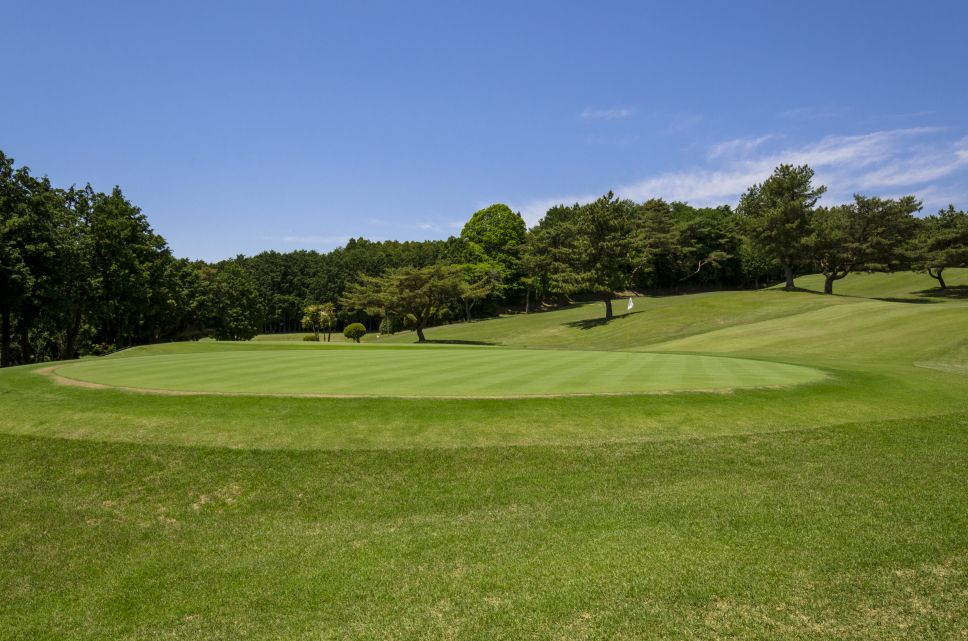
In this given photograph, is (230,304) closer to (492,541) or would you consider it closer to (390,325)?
(390,325)

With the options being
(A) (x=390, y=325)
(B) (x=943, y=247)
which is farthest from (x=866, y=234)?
(A) (x=390, y=325)

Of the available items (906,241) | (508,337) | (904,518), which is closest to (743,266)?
(906,241)

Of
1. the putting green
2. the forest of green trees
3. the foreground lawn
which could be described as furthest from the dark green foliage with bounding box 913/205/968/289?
the foreground lawn

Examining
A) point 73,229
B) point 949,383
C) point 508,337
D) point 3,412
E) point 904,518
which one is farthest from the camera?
point 508,337

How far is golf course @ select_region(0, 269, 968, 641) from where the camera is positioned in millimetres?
5617

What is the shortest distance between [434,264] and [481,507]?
61188 mm

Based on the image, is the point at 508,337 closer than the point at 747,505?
No

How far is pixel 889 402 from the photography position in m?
14.3

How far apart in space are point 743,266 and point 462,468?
343ft

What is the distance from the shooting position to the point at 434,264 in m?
68.2

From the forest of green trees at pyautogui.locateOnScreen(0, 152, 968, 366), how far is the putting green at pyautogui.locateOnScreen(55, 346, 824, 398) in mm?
29017

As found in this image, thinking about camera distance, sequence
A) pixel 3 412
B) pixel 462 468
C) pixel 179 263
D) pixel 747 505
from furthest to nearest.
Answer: pixel 179 263 → pixel 3 412 → pixel 462 468 → pixel 747 505

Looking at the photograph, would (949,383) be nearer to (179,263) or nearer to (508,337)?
(508,337)

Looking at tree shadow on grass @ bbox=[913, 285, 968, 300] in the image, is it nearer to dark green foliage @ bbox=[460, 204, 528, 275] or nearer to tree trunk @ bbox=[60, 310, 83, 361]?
dark green foliage @ bbox=[460, 204, 528, 275]
